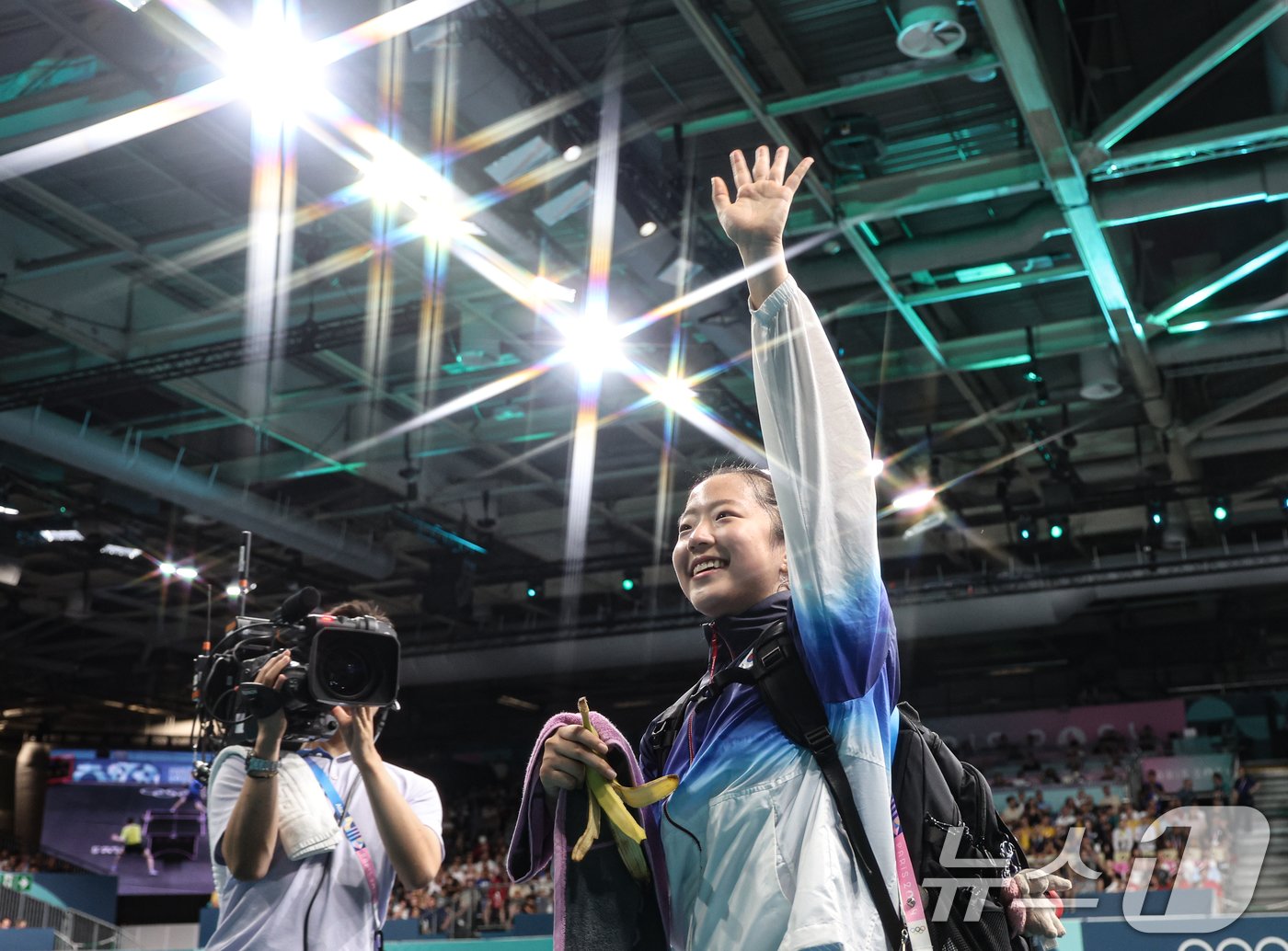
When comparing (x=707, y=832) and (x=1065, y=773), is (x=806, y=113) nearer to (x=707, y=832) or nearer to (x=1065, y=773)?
(x=707, y=832)

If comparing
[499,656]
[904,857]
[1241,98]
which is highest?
[1241,98]

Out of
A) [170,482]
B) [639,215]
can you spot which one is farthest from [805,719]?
[170,482]

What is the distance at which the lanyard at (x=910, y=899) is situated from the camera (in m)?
1.31

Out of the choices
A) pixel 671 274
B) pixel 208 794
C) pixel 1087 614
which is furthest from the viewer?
pixel 1087 614

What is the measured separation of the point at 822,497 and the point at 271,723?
1446mm

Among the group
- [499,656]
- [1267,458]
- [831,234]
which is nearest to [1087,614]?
[1267,458]

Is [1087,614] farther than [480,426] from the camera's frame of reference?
Yes

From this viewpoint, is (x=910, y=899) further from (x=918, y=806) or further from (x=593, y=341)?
(x=593, y=341)

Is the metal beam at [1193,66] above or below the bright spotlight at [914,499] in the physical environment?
above

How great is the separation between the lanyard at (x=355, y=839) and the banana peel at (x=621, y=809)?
46.7 inches

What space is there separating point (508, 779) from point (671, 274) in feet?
55.0

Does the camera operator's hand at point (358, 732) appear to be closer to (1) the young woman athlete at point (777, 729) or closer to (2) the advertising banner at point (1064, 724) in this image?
(1) the young woman athlete at point (777, 729)

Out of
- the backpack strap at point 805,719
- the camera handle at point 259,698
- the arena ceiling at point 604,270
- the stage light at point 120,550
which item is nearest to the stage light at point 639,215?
the arena ceiling at point 604,270

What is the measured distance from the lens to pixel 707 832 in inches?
55.5
